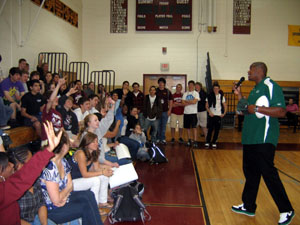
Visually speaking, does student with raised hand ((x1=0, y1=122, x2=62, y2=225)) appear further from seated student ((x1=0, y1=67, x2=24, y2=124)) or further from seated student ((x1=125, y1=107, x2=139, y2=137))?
seated student ((x1=125, y1=107, x2=139, y2=137))

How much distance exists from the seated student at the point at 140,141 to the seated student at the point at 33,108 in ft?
6.40

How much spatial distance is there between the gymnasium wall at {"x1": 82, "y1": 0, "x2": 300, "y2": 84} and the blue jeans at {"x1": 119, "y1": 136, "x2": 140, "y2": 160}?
20.5 feet

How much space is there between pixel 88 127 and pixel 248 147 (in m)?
1.96

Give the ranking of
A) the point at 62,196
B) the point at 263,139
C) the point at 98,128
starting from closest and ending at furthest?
the point at 62,196 → the point at 263,139 → the point at 98,128

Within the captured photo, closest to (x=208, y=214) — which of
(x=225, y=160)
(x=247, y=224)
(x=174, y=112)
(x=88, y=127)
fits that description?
(x=247, y=224)

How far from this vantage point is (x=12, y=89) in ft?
17.9

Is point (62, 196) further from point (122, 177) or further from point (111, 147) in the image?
point (111, 147)

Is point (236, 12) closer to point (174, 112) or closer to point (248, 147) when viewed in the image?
point (174, 112)

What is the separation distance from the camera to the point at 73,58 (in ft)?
36.0

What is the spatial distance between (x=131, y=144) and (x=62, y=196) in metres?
3.44

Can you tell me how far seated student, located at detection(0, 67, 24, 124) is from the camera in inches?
207

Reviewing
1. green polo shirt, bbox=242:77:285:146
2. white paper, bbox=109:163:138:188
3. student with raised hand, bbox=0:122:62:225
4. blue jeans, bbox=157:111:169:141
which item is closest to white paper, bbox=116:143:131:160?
white paper, bbox=109:163:138:188

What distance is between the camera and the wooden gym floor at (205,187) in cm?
334

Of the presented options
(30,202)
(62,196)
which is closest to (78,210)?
(62,196)
